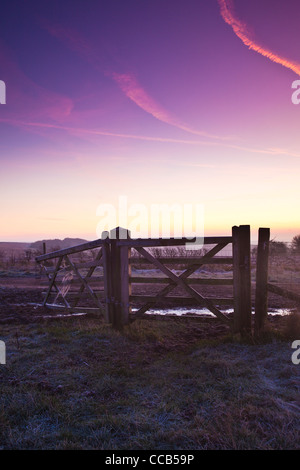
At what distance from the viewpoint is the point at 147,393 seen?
443cm

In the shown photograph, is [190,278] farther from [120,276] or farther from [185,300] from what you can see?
[120,276]

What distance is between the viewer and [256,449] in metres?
3.10

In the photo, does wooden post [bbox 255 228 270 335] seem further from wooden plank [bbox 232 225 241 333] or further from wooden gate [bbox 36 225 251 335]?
wooden plank [bbox 232 225 241 333]

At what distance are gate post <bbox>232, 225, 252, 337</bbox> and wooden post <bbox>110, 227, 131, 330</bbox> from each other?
2470mm

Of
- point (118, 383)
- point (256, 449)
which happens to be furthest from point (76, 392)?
point (256, 449)

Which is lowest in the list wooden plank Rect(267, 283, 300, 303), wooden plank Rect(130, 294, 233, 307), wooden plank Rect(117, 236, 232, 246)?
wooden plank Rect(130, 294, 233, 307)

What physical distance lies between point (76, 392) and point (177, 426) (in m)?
1.61

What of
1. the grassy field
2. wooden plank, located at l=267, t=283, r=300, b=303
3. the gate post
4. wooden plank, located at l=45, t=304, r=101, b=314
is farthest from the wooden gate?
the grassy field

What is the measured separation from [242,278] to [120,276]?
2778 millimetres

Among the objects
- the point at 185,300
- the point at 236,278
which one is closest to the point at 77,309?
the point at 185,300

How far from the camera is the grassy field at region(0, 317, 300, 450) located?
3.34m

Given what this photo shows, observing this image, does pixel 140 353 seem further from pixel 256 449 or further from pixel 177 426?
pixel 256 449

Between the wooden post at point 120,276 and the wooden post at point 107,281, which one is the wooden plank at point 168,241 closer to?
the wooden post at point 120,276
